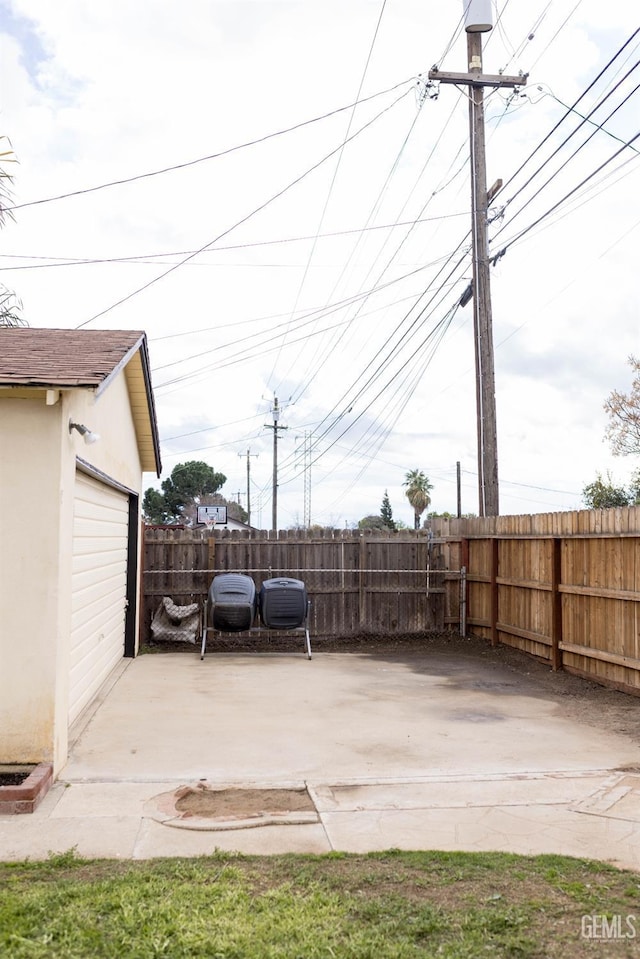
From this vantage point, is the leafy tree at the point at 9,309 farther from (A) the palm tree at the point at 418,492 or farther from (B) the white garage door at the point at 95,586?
(A) the palm tree at the point at 418,492

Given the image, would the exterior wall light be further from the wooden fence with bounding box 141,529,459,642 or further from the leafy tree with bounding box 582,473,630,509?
the leafy tree with bounding box 582,473,630,509

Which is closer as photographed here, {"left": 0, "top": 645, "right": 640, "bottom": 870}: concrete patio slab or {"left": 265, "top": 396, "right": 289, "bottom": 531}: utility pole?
{"left": 0, "top": 645, "right": 640, "bottom": 870}: concrete patio slab

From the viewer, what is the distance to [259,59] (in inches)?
412

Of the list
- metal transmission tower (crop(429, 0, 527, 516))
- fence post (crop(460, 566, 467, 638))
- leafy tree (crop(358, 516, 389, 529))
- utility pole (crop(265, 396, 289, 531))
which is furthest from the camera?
leafy tree (crop(358, 516, 389, 529))

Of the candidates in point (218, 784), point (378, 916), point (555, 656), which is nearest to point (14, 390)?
point (218, 784)

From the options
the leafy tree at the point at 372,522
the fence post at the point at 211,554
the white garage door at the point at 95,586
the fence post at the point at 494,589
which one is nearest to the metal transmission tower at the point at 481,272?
the fence post at the point at 494,589

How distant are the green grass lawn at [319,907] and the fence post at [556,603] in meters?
6.66

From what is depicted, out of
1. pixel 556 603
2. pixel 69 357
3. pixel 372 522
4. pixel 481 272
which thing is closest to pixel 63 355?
pixel 69 357

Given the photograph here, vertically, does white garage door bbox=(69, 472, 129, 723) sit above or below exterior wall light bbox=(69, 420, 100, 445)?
below

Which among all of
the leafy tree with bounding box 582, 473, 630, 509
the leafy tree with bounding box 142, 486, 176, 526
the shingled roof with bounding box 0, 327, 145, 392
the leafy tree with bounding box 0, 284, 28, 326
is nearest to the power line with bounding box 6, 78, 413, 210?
the leafy tree with bounding box 0, 284, 28, 326

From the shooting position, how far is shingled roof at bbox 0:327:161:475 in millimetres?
5641

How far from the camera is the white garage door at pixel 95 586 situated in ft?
24.2
